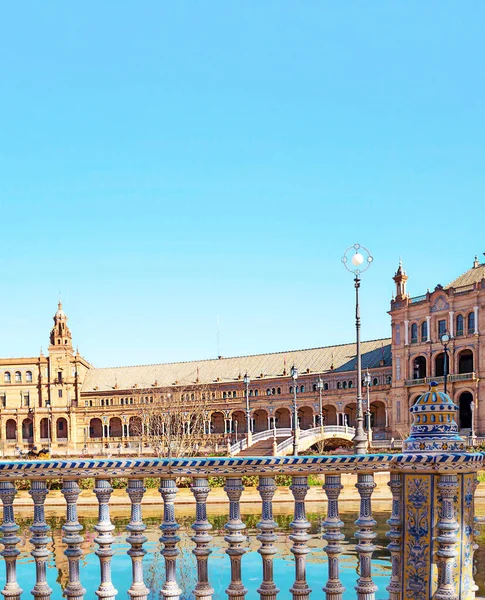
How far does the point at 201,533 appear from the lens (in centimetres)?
508

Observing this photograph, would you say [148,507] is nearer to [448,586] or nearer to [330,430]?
[448,586]

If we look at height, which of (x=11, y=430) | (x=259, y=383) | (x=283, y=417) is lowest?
(x=11, y=430)

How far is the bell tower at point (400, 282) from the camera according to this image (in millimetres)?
76750

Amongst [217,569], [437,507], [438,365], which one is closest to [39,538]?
[437,507]

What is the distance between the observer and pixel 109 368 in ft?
359

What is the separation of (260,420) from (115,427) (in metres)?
21.2

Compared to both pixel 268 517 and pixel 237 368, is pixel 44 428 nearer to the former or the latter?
pixel 237 368

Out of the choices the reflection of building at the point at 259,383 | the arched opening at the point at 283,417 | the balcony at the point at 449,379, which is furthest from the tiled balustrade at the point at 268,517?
the arched opening at the point at 283,417

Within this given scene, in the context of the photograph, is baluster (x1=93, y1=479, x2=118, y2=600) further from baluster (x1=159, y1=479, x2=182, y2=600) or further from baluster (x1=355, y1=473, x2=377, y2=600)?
baluster (x1=355, y1=473, x2=377, y2=600)

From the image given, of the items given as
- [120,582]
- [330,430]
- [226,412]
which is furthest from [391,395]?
[120,582]

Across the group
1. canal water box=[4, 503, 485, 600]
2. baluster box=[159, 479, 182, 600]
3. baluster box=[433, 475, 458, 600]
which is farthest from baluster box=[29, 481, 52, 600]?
canal water box=[4, 503, 485, 600]

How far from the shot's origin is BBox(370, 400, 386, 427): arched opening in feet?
262

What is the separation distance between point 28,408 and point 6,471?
103m

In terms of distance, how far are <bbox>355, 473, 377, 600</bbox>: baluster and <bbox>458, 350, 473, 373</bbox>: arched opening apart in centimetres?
6770
